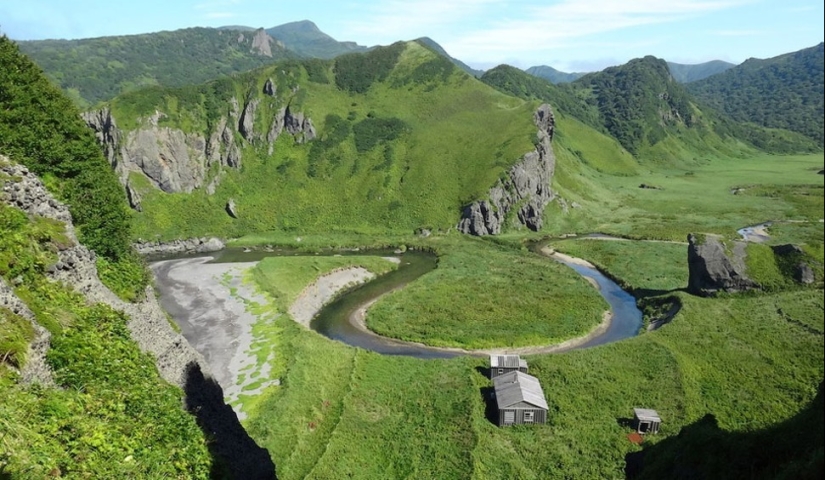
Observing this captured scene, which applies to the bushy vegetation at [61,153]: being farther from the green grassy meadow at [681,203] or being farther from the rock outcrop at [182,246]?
the green grassy meadow at [681,203]

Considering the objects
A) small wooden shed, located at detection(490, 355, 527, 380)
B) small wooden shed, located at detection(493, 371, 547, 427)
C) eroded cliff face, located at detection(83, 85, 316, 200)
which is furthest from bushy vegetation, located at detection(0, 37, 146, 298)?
eroded cliff face, located at detection(83, 85, 316, 200)

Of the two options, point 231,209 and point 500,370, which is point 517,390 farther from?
point 231,209

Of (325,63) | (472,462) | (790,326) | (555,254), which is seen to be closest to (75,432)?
(472,462)

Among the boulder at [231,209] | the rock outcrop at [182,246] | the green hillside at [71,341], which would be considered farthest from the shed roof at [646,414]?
the boulder at [231,209]

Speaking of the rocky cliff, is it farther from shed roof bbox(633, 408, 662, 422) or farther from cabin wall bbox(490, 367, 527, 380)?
shed roof bbox(633, 408, 662, 422)

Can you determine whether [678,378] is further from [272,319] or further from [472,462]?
[272,319]
